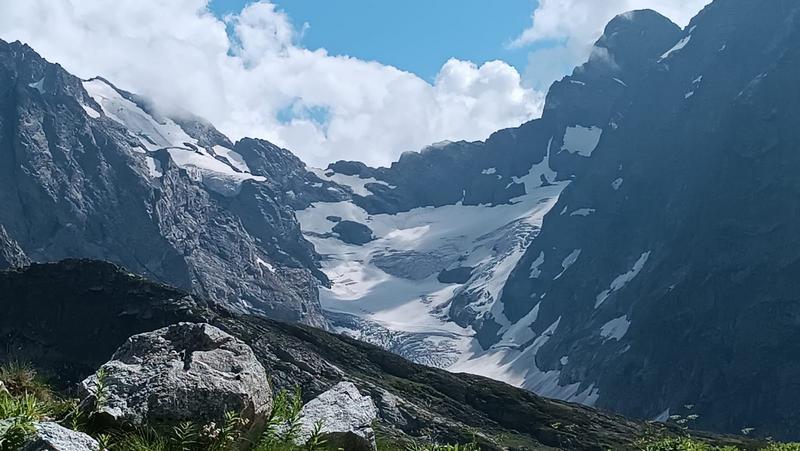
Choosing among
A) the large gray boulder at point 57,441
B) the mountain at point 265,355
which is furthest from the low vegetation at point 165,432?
the mountain at point 265,355

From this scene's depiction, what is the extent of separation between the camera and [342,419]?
12.0 m

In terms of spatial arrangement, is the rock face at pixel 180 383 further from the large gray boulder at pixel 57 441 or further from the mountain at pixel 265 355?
the mountain at pixel 265 355

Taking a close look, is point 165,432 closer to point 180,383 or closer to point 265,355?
point 180,383

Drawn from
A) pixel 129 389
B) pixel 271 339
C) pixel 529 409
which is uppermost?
pixel 271 339

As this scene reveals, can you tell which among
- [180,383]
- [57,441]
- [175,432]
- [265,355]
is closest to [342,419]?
[180,383]

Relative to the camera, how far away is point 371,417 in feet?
40.8

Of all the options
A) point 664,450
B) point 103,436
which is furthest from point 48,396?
point 664,450

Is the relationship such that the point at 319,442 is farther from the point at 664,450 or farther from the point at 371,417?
the point at 664,450

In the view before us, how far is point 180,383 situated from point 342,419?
241cm

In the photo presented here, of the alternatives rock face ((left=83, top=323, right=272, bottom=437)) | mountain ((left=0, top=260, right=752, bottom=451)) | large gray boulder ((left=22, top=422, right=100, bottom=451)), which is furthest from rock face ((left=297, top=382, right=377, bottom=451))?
mountain ((left=0, top=260, right=752, bottom=451))

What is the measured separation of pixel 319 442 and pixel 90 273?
175 meters

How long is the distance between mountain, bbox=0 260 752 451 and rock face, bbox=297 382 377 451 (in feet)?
415

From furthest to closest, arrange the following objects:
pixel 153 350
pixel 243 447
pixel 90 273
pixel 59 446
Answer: pixel 90 273 < pixel 153 350 < pixel 243 447 < pixel 59 446

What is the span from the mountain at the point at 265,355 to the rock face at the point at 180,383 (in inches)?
5021
